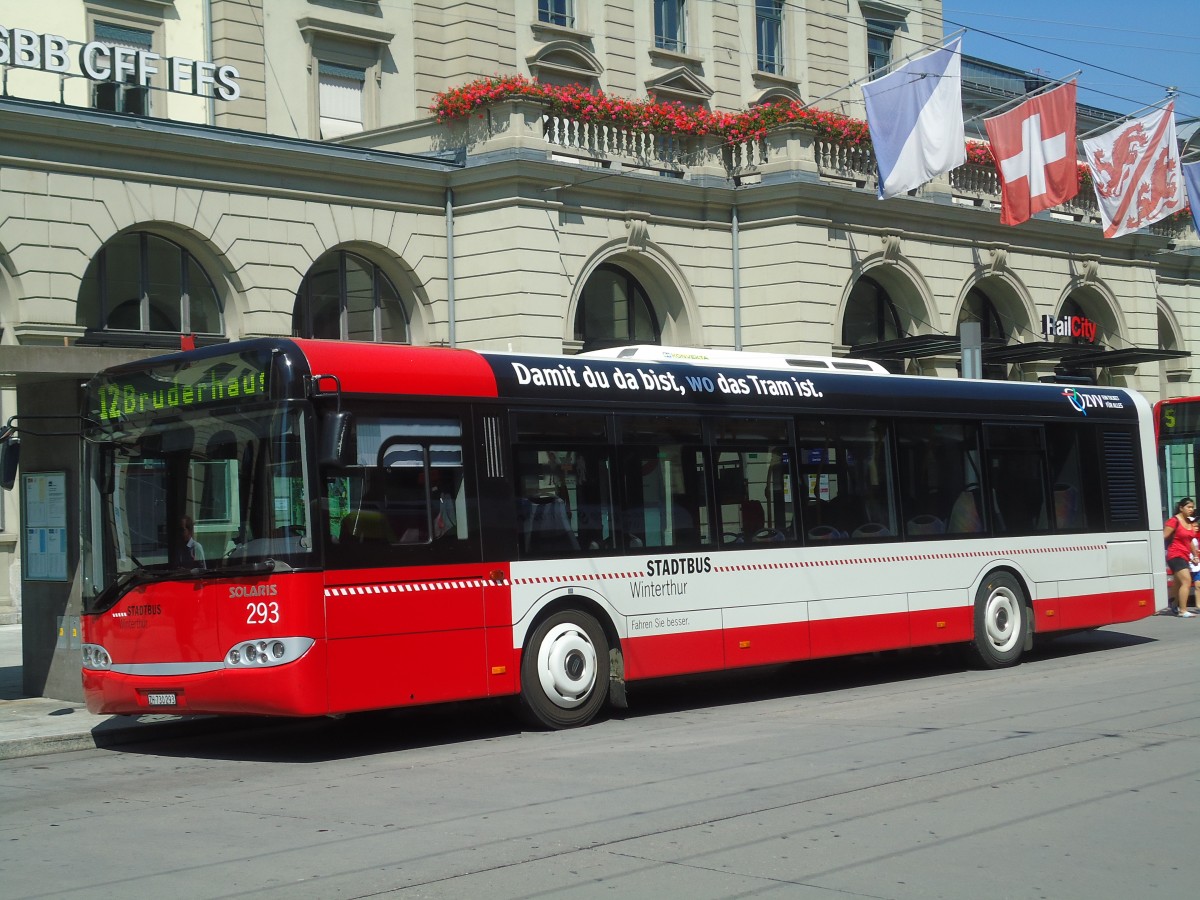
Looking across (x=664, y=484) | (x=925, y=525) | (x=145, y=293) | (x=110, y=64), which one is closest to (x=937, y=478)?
(x=925, y=525)

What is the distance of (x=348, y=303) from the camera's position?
26062mm

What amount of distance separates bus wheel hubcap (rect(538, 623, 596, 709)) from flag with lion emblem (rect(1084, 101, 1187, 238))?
21.9 metres

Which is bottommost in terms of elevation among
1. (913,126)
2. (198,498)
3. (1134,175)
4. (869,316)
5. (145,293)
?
(198,498)

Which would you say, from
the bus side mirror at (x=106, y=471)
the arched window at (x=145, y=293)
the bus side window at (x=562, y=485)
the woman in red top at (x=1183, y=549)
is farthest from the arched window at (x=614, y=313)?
the bus side mirror at (x=106, y=471)

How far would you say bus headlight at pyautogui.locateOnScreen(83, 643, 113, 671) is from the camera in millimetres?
11445

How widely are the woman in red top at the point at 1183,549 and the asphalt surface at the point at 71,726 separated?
15.5 meters

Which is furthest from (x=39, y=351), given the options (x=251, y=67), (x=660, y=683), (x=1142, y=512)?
(x=251, y=67)

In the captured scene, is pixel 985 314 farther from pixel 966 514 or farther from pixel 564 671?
pixel 564 671

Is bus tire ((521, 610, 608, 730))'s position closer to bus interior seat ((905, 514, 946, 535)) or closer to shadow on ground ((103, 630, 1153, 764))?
shadow on ground ((103, 630, 1153, 764))

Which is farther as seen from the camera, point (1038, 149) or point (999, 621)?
point (1038, 149)

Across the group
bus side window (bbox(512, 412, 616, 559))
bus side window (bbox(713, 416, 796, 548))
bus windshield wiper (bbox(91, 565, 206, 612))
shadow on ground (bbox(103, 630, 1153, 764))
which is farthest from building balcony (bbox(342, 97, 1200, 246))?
bus windshield wiper (bbox(91, 565, 206, 612))

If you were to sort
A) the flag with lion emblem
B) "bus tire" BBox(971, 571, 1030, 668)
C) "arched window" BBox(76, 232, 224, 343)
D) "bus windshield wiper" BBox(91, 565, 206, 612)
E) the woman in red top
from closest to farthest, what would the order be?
"bus windshield wiper" BBox(91, 565, 206, 612) → "bus tire" BBox(971, 571, 1030, 668) → "arched window" BBox(76, 232, 224, 343) → the woman in red top → the flag with lion emblem

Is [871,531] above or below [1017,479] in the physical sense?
below

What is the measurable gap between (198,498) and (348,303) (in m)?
15.4
